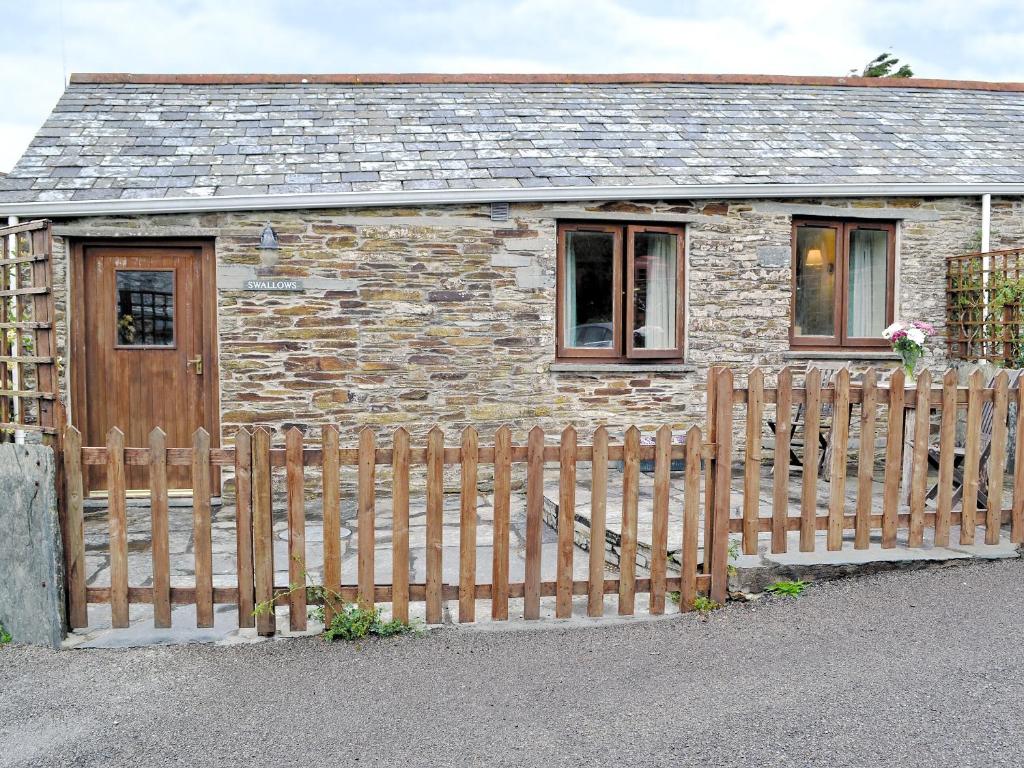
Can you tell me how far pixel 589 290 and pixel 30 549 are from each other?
5660mm

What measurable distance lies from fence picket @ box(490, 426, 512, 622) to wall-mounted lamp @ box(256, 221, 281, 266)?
4277 mm

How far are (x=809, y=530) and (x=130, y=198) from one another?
6176 mm

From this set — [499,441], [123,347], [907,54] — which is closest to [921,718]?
[499,441]

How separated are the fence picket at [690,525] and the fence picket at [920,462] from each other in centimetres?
144

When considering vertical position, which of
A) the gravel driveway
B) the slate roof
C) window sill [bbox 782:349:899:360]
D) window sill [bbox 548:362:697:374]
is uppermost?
the slate roof

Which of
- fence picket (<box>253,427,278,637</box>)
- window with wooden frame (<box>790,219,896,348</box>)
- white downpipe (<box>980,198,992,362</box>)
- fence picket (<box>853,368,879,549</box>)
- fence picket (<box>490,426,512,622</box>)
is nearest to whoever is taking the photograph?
fence picket (<box>253,427,278,637</box>)

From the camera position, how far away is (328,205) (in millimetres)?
7582

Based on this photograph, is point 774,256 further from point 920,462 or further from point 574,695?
point 574,695

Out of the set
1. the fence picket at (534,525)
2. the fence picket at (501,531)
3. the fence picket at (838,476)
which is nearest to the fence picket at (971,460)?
the fence picket at (838,476)

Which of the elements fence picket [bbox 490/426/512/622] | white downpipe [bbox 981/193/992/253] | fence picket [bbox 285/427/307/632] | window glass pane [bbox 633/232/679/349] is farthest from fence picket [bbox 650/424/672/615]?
white downpipe [bbox 981/193/992/253]

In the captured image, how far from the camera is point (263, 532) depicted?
13.6 ft

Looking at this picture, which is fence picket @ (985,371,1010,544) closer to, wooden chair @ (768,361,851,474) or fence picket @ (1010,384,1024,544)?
fence picket @ (1010,384,1024,544)

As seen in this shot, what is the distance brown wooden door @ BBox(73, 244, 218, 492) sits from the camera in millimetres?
7582

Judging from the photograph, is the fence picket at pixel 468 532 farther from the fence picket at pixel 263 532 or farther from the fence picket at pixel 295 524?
the fence picket at pixel 263 532
